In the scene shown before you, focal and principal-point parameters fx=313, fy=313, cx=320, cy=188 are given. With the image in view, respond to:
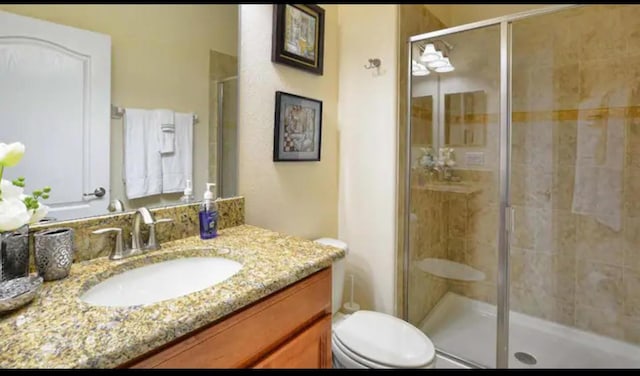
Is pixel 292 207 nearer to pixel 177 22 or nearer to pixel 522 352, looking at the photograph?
pixel 177 22

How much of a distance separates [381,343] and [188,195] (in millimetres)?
974

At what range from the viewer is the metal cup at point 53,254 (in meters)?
0.74

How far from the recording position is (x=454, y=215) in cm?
224

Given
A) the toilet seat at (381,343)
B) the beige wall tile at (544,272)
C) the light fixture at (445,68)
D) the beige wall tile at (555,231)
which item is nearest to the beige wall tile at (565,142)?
the beige wall tile at (555,231)

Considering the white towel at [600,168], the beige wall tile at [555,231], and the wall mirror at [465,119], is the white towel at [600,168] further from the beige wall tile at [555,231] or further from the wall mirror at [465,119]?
the wall mirror at [465,119]

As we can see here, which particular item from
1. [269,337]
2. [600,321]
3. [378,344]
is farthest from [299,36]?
[600,321]

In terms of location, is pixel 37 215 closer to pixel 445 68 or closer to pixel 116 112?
pixel 116 112

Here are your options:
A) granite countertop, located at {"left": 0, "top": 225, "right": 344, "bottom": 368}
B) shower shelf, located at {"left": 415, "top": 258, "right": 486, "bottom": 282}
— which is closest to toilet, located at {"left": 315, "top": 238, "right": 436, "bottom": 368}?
granite countertop, located at {"left": 0, "top": 225, "right": 344, "bottom": 368}

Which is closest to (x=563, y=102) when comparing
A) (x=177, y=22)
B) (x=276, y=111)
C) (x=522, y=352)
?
(x=522, y=352)

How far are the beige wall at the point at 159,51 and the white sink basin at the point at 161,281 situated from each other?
25cm

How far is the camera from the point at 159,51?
1068 mm

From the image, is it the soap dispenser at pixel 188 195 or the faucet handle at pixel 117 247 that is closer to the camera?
the faucet handle at pixel 117 247

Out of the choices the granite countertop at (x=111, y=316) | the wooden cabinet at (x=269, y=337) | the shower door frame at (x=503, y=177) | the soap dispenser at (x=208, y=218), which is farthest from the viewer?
the shower door frame at (x=503, y=177)

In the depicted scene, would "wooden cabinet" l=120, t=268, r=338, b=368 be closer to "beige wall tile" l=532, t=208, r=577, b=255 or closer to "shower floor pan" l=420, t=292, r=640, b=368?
"shower floor pan" l=420, t=292, r=640, b=368
